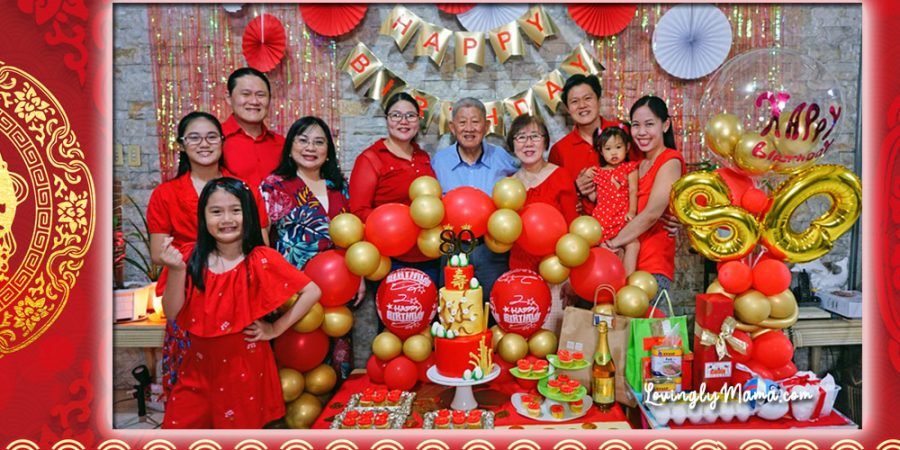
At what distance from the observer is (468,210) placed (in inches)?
101

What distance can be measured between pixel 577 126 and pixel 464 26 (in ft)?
2.60

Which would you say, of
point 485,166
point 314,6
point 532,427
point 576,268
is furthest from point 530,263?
point 314,6

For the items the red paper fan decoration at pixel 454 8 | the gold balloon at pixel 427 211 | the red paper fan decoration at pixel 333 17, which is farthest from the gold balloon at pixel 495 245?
the red paper fan decoration at pixel 333 17

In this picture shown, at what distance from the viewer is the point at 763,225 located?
247cm

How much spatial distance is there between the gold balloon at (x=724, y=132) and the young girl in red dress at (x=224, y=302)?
6.06ft

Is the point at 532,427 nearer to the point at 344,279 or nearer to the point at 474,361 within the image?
the point at 474,361

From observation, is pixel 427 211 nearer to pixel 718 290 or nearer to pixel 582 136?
pixel 582 136

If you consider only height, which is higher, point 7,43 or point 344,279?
point 7,43

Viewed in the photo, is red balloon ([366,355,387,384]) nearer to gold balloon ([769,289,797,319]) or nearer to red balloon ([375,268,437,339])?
red balloon ([375,268,437,339])

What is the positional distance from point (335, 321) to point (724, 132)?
189 centimetres

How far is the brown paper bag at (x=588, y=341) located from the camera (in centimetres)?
251

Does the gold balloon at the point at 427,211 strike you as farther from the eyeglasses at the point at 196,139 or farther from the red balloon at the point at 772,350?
the red balloon at the point at 772,350

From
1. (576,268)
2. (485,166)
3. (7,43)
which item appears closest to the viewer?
(7,43)

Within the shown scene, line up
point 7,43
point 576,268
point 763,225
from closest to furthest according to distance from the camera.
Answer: point 7,43, point 763,225, point 576,268
